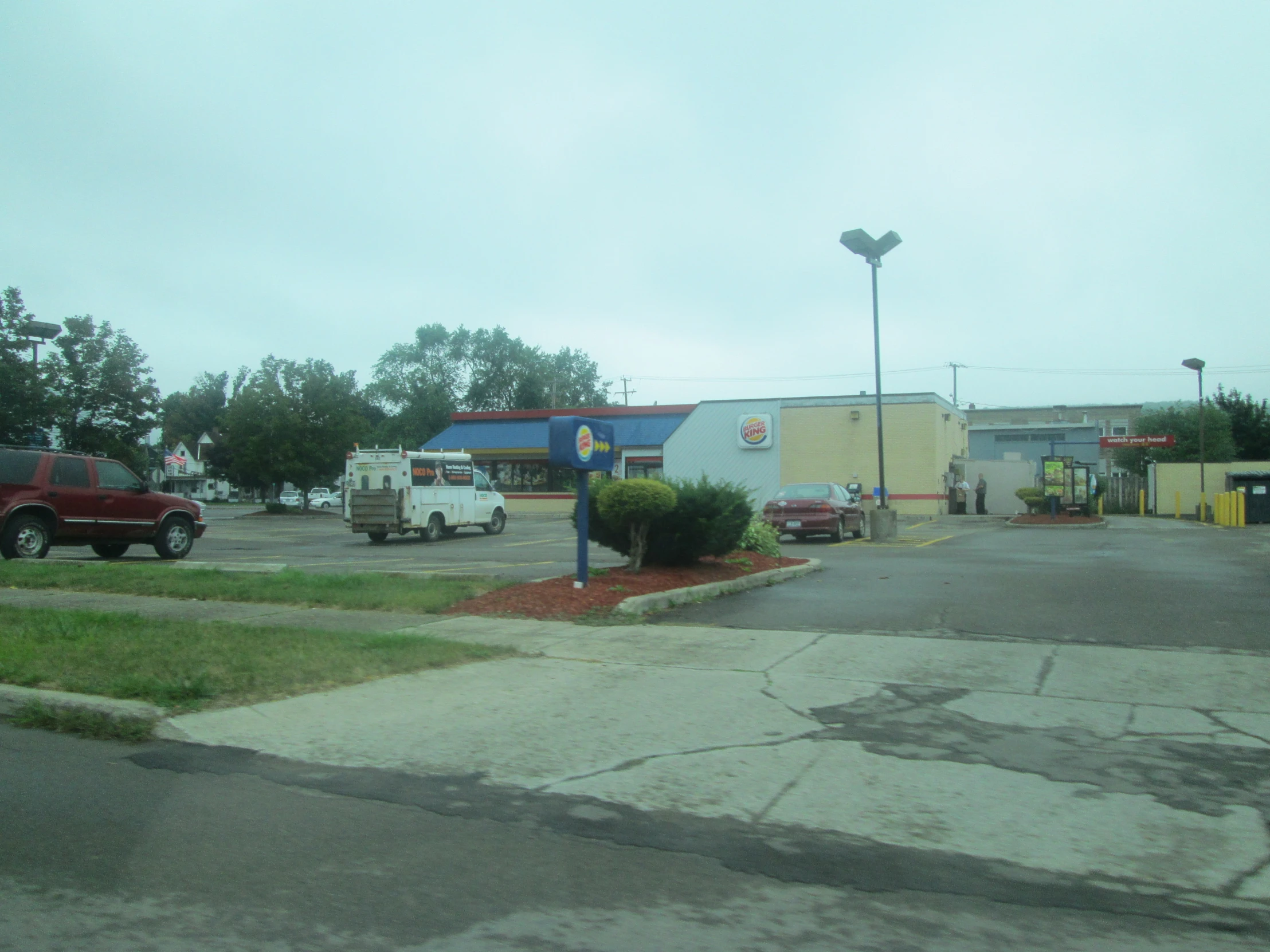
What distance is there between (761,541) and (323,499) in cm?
5912

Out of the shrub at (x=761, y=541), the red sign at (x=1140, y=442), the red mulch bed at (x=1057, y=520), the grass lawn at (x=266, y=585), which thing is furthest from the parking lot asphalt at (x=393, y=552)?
the red sign at (x=1140, y=442)

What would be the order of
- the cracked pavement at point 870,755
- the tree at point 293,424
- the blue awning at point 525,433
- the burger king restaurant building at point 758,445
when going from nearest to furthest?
1. the cracked pavement at point 870,755
2. the burger king restaurant building at point 758,445
3. the blue awning at point 525,433
4. the tree at point 293,424

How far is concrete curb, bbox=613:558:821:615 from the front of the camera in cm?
1100

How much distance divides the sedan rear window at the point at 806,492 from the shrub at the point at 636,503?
38.7 ft

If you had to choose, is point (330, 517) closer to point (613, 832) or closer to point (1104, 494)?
point (1104, 494)

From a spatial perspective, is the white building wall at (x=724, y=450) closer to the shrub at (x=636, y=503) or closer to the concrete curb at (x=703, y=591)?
the concrete curb at (x=703, y=591)

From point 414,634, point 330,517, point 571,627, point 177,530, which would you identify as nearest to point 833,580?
point 571,627

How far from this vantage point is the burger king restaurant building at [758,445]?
39906 millimetres

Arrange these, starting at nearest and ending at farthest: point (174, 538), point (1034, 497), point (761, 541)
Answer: point (761, 541)
point (174, 538)
point (1034, 497)

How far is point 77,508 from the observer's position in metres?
17.1

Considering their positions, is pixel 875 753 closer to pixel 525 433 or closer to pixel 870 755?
pixel 870 755

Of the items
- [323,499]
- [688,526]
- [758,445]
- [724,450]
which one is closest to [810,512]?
[688,526]

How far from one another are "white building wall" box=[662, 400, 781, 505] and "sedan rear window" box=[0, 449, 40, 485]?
93.6 ft

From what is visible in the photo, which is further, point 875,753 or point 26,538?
point 26,538
